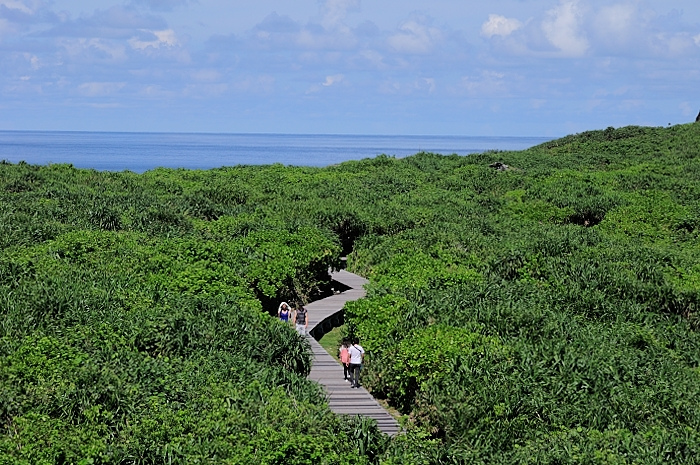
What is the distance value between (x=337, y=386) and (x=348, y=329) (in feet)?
13.6

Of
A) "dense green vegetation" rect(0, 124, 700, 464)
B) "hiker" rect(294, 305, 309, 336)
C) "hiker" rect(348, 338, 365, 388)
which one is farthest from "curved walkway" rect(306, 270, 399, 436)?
"dense green vegetation" rect(0, 124, 700, 464)

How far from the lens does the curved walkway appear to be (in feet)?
75.8

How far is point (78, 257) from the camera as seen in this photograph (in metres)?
32.1

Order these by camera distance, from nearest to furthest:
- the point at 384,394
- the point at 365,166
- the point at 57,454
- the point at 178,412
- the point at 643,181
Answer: the point at 57,454
the point at 178,412
the point at 384,394
the point at 643,181
the point at 365,166

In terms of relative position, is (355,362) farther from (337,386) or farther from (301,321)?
(301,321)

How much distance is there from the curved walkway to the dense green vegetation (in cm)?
82

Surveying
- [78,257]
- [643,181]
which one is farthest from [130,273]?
[643,181]

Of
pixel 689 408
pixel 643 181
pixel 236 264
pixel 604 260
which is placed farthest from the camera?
pixel 643 181

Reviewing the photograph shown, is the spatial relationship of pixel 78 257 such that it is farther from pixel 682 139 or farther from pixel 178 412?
pixel 682 139

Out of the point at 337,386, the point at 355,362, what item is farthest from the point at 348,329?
the point at 337,386

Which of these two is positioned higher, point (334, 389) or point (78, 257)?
point (78, 257)

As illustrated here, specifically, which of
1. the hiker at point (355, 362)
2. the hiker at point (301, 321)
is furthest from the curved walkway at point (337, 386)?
the hiker at point (301, 321)

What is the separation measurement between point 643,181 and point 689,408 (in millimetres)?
43946

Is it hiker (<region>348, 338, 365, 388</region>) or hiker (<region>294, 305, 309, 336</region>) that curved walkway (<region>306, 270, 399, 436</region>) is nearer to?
hiker (<region>348, 338, 365, 388</region>)
